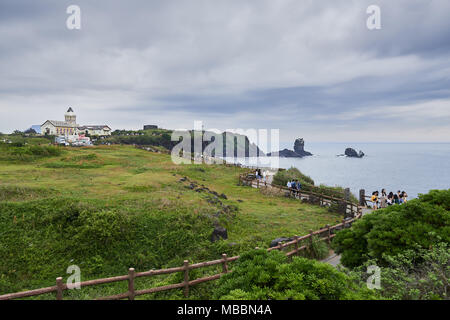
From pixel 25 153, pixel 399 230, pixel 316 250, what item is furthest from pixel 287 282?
pixel 25 153

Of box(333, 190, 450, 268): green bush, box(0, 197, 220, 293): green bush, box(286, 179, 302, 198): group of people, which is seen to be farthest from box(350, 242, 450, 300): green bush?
box(286, 179, 302, 198): group of people

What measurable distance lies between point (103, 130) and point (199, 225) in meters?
129

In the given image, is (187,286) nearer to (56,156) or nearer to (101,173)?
(101,173)

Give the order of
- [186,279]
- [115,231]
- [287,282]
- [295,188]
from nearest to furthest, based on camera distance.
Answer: [287,282]
[186,279]
[115,231]
[295,188]

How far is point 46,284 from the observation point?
9.77 m

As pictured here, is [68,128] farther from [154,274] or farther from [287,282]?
[287,282]

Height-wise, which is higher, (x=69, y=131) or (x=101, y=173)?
(x=69, y=131)

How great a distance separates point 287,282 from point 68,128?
127 m

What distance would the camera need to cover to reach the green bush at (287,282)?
15.8 ft

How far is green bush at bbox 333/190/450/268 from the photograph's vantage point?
24.3 ft

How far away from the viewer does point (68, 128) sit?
110125mm

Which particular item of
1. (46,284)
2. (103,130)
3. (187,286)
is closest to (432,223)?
(187,286)

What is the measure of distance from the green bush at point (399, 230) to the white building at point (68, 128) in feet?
393

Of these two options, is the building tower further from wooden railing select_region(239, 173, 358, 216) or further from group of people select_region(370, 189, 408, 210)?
group of people select_region(370, 189, 408, 210)
